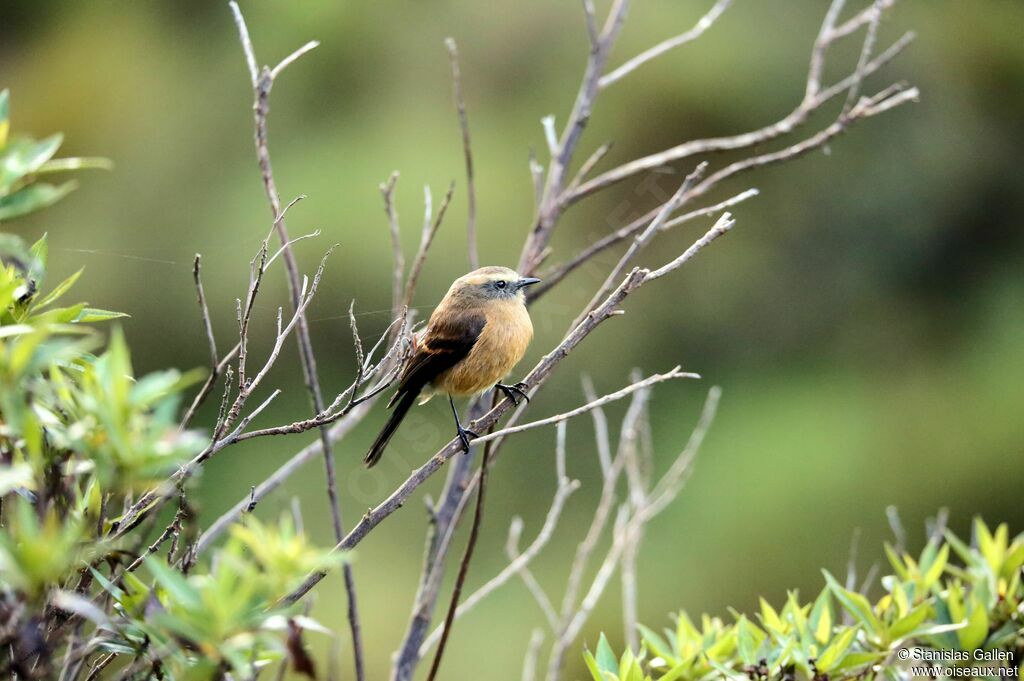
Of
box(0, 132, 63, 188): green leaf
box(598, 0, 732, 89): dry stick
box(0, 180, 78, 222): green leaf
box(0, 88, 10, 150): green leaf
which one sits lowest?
box(0, 180, 78, 222): green leaf

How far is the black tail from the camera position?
3.39m

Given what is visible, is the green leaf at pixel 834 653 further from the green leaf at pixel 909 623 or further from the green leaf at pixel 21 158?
the green leaf at pixel 21 158

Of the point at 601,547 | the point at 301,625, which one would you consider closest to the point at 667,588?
the point at 601,547

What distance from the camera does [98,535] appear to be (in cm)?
161

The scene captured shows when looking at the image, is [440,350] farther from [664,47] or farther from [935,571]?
[935,571]

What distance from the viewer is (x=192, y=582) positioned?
1398mm

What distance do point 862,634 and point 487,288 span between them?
1771mm

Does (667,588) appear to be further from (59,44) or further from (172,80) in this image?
(59,44)

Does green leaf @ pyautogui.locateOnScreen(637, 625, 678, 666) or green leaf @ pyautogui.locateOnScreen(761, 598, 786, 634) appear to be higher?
green leaf @ pyautogui.locateOnScreen(761, 598, 786, 634)

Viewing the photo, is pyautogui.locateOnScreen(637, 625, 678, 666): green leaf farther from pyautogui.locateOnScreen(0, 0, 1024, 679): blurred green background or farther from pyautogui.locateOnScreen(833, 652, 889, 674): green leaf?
pyautogui.locateOnScreen(0, 0, 1024, 679): blurred green background

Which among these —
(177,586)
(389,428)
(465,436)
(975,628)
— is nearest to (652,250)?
(389,428)

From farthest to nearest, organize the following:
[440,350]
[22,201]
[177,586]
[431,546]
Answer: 1. [440,350]
2. [431,546]
3. [22,201]
4. [177,586]

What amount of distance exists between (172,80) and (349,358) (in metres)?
2.83

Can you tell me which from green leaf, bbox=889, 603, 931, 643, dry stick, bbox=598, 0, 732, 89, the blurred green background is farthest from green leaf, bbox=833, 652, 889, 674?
the blurred green background
